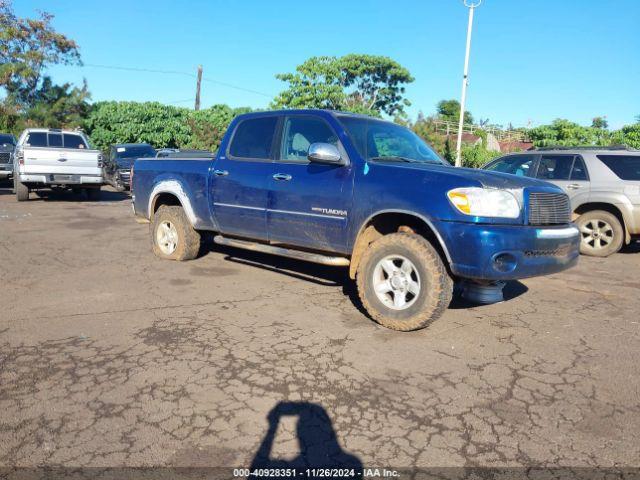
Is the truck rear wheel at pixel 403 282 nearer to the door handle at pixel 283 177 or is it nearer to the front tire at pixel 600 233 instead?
the door handle at pixel 283 177

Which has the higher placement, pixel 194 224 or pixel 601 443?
pixel 194 224

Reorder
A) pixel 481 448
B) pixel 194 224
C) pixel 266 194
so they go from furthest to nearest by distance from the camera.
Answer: pixel 194 224 < pixel 266 194 < pixel 481 448

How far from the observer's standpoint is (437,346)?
3990 mm

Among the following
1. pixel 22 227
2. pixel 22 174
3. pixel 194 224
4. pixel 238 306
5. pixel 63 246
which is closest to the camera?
pixel 238 306

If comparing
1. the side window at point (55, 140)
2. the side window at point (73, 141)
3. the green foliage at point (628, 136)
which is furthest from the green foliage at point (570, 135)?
the side window at point (55, 140)

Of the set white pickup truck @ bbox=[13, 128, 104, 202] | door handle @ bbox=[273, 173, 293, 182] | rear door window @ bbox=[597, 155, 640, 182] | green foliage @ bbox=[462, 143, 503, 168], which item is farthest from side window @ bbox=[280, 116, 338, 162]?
green foliage @ bbox=[462, 143, 503, 168]

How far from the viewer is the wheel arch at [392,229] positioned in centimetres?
414

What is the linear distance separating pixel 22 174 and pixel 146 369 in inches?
427

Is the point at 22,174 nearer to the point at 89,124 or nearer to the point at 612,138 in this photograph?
the point at 89,124

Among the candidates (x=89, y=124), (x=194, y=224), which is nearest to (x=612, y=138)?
(x=194, y=224)

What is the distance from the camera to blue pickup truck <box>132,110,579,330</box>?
13.0 ft

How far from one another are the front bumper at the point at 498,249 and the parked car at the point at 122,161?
49.5 feet

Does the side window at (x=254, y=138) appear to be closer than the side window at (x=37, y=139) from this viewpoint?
Yes

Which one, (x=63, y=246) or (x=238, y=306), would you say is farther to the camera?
(x=63, y=246)
